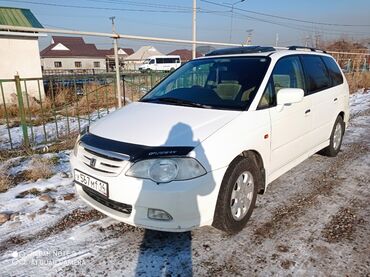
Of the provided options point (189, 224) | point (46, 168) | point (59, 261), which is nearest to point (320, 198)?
point (189, 224)

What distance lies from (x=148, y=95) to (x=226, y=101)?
1.16 meters

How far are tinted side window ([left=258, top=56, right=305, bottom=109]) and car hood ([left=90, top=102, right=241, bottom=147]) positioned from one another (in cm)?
51

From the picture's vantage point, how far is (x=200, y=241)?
8.71 ft

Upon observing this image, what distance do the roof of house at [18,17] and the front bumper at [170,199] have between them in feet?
44.9

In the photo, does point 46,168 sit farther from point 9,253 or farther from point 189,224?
point 189,224

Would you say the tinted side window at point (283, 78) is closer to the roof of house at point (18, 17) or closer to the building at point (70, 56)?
the roof of house at point (18, 17)

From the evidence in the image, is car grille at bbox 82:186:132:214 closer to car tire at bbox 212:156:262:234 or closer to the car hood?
the car hood

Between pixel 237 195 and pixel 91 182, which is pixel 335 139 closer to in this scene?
pixel 237 195

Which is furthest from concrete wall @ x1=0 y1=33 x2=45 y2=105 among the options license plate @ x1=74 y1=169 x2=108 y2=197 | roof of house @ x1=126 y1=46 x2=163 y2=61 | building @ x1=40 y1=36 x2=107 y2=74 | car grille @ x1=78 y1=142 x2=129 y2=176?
roof of house @ x1=126 y1=46 x2=163 y2=61

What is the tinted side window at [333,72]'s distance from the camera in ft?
14.9

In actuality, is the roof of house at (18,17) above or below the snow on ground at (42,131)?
above

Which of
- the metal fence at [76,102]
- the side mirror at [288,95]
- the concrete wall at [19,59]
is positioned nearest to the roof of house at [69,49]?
the concrete wall at [19,59]

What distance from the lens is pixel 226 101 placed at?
10.0 feet

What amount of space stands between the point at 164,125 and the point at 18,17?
14.4m
